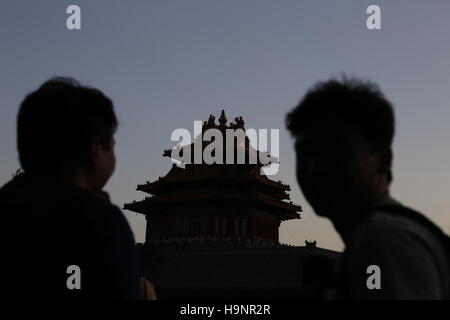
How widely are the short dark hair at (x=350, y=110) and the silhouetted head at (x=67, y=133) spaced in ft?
2.68

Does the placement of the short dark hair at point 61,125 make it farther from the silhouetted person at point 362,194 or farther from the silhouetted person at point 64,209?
the silhouetted person at point 362,194

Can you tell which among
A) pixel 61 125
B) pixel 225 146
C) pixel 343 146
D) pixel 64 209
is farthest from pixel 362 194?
pixel 225 146

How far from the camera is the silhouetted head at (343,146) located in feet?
6.11

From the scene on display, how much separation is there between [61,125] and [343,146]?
1.15 metres

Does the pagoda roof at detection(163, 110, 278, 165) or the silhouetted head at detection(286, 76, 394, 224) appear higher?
the pagoda roof at detection(163, 110, 278, 165)

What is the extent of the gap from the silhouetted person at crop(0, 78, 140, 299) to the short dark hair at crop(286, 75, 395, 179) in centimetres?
81

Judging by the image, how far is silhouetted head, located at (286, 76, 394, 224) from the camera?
1.86m

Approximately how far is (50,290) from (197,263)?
21136 mm

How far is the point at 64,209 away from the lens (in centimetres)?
213

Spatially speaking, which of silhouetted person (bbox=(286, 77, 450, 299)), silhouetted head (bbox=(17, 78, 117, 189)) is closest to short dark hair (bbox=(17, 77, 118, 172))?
silhouetted head (bbox=(17, 78, 117, 189))

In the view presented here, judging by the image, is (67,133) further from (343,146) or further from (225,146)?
(225,146)

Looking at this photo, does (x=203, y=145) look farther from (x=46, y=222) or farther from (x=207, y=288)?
(x=46, y=222)

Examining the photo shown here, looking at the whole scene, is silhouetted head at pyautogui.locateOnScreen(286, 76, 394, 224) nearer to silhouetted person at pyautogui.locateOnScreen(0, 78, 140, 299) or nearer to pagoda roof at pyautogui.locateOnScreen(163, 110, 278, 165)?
silhouetted person at pyautogui.locateOnScreen(0, 78, 140, 299)

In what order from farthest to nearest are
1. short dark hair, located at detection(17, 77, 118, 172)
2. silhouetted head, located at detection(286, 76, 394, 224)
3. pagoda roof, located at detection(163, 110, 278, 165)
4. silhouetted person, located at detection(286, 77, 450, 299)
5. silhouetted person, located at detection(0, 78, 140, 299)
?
pagoda roof, located at detection(163, 110, 278, 165) < short dark hair, located at detection(17, 77, 118, 172) < silhouetted person, located at detection(0, 78, 140, 299) < silhouetted head, located at detection(286, 76, 394, 224) < silhouetted person, located at detection(286, 77, 450, 299)
